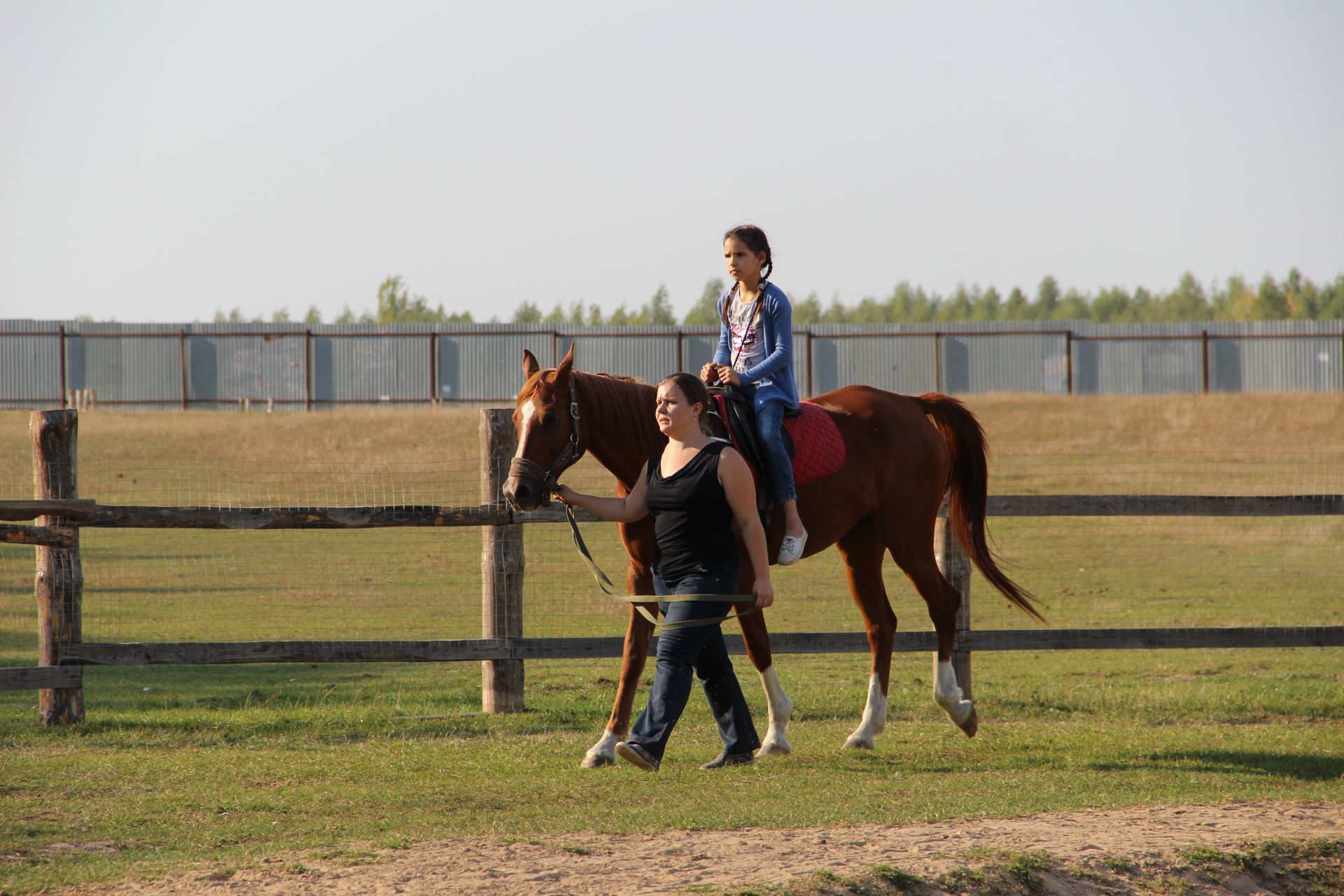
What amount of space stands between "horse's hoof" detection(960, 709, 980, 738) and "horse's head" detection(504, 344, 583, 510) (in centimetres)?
277

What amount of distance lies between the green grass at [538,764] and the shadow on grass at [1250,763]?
0.8 inches

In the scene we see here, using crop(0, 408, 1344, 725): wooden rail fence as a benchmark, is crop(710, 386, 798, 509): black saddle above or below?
above

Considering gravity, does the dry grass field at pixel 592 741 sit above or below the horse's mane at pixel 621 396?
below

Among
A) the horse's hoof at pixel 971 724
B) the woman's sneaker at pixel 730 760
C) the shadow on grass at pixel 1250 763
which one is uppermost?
the woman's sneaker at pixel 730 760

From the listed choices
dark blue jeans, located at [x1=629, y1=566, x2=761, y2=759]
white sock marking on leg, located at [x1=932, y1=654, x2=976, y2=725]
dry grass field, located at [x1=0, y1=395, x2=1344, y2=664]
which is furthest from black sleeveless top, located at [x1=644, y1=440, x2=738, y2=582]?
dry grass field, located at [x1=0, y1=395, x2=1344, y2=664]

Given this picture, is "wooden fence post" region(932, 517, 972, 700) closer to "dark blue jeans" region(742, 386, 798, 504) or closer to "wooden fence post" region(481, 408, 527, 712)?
"dark blue jeans" region(742, 386, 798, 504)

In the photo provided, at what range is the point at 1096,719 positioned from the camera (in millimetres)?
8047

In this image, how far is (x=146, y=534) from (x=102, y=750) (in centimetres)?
1008

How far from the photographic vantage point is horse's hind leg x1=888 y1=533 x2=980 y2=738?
23.3 feet

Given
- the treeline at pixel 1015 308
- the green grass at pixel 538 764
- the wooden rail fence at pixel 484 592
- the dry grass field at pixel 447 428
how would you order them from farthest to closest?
1. the treeline at pixel 1015 308
2. the dry grass field at pixel 447 428
3. the wooden rail fence at pixel 484 592
4. the green grass at pixel 538 764

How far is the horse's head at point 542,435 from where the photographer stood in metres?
5.60

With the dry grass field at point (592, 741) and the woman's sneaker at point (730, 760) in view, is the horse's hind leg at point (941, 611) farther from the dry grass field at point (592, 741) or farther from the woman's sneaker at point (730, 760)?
the woman's sneaker at point (730, 760)

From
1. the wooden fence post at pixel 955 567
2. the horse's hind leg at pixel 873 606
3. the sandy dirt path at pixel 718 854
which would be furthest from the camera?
the wooden fence post at pixel 955 567

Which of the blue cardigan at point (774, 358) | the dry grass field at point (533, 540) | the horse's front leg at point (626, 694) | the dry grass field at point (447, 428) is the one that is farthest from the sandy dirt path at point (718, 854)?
the dry grass field at point (447, 428)
